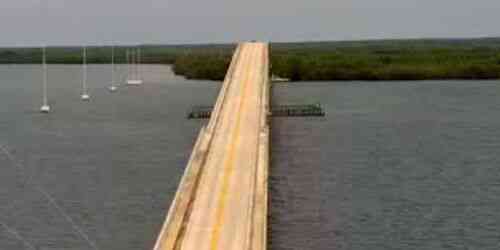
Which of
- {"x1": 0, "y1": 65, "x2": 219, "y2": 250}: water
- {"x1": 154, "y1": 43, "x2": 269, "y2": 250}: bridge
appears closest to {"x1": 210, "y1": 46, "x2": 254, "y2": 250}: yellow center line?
{"x1": 154, "y1": 43, "x2": 269, "y2": 250}: bridge

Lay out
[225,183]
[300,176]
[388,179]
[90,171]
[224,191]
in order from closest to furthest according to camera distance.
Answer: [224,191]
[225,183]
[388,179]
[300,176]
[90,171]

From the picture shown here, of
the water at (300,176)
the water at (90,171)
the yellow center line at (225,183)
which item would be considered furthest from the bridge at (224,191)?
the water at (90,171)

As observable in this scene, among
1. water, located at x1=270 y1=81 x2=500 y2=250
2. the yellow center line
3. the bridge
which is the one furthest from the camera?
water, located at x1=270 y1=81 x2=500 y2=250

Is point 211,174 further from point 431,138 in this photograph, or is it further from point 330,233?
point 431,138

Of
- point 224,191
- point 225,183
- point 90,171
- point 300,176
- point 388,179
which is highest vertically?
point 224,191

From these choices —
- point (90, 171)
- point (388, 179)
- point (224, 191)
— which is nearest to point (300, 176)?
point (388, 179)

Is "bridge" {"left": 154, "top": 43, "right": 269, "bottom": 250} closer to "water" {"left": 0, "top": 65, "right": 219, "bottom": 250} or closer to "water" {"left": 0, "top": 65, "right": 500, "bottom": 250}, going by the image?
"water" {"left": 0, "top": 65, "right": 500, "bottom": 250}

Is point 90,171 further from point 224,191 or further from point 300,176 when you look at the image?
point 224,191
